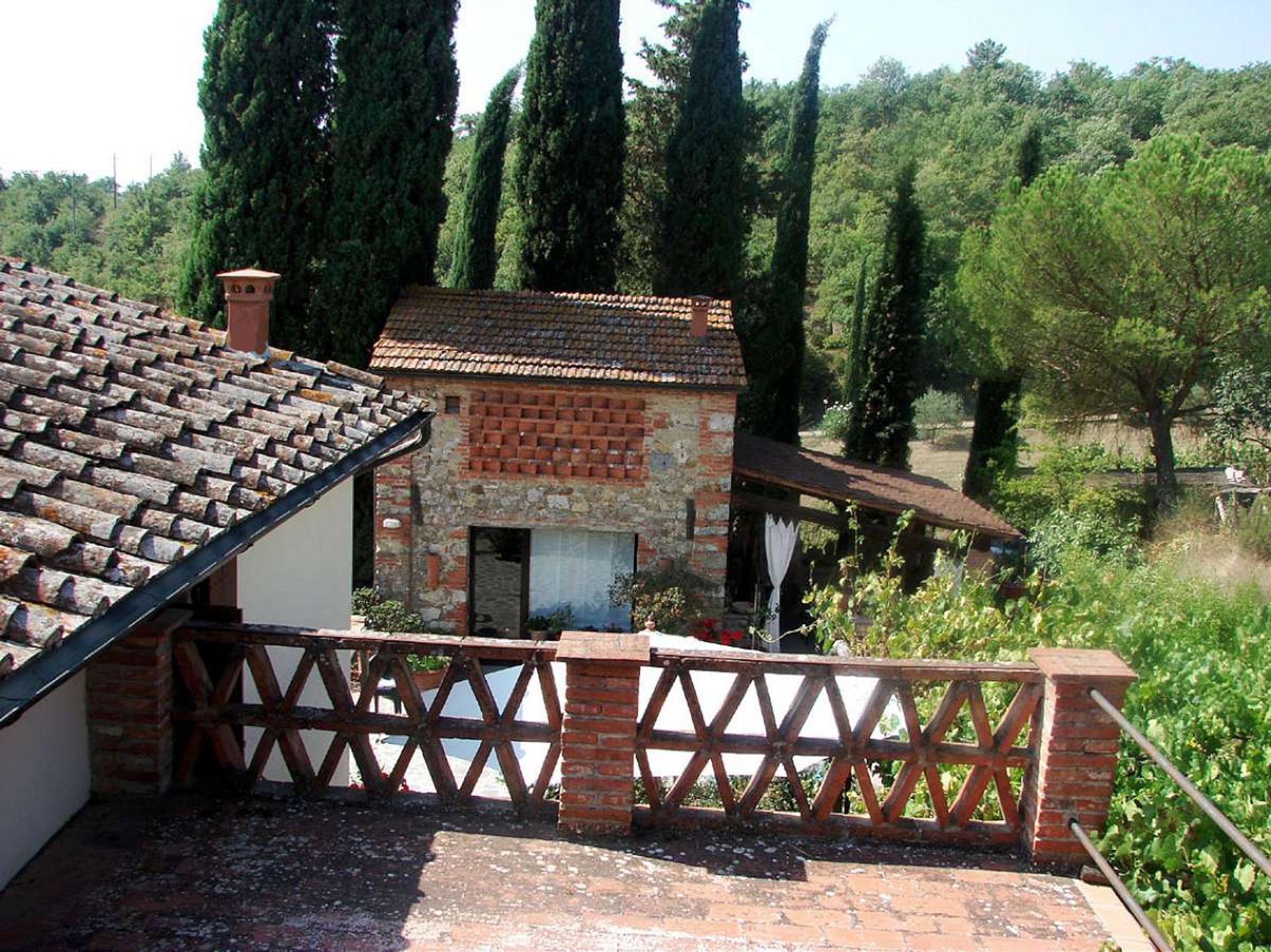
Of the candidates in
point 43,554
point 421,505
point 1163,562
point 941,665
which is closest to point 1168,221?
point 1163,562

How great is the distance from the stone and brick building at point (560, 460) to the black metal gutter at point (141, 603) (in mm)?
7803

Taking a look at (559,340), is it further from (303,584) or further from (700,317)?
(303,584)

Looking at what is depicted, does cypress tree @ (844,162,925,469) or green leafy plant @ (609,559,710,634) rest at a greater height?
cypress tree @ (844,162,925,469)

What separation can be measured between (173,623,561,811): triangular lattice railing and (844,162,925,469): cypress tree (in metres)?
17.4

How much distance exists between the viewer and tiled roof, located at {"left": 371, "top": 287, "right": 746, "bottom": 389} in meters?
12.8

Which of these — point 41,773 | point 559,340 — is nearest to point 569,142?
point 559,340

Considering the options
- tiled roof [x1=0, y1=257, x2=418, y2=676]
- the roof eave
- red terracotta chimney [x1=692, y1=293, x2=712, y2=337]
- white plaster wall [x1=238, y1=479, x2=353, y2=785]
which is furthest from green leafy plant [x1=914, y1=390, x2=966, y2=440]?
tiled roof [x1=0, y1=257, x2=418, y2=676]

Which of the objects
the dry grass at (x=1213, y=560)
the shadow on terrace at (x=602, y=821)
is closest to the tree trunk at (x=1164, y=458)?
the dry grass at (x=1213, y=560)

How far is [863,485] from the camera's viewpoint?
14922 mm

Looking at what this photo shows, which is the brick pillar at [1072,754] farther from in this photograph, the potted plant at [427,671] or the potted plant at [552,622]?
the potted plant at [552,622]

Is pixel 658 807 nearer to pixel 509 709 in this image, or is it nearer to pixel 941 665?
pixel 509 709

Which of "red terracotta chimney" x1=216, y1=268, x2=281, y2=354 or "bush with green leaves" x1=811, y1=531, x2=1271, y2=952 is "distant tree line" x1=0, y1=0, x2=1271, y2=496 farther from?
"bush with green leaves" x1=811, y1=531, x2=1271, y2=952

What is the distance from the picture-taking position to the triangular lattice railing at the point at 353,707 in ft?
14.3

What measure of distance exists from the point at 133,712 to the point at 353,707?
87 centimetres
